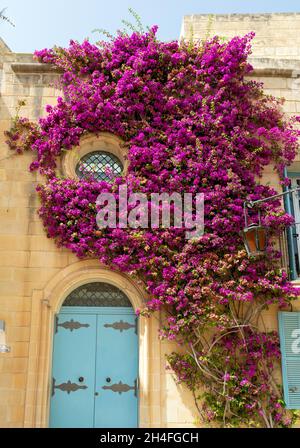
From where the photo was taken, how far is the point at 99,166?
8609 millimetres

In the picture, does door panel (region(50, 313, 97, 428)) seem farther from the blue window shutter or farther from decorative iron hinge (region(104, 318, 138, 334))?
the blue window shutter

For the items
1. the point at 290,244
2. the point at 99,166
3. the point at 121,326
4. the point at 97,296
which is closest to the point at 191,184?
the point at 99,166

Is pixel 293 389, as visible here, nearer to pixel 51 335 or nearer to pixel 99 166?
pixel 51 335

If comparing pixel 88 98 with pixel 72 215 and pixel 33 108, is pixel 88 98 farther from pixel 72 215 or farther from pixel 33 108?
pixel 72 215

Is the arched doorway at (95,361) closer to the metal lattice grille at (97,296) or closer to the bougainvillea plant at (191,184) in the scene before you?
the metal lattice grille at (97,296)

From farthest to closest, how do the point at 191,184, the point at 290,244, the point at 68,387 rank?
the point at 290,244
the point at 191,184
the point at 68,387

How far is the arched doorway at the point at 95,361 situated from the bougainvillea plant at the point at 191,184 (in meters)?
0.61

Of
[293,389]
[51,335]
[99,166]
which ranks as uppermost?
[99,166]

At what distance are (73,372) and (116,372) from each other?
0.64 meters

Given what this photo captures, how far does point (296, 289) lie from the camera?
25.0 ft

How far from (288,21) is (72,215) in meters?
6.68

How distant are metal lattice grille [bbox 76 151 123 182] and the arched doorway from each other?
5.91 ft
